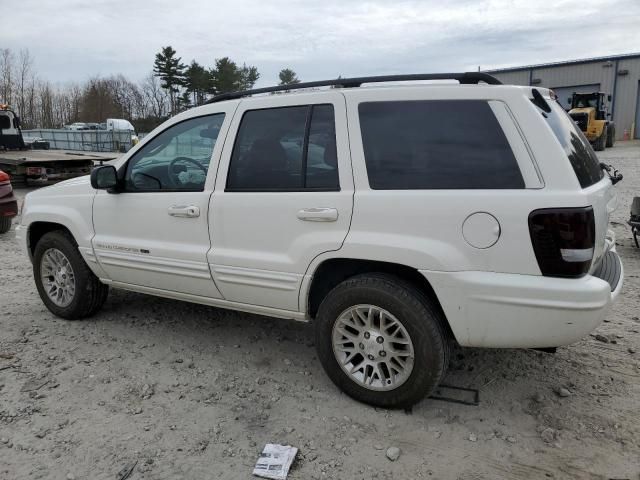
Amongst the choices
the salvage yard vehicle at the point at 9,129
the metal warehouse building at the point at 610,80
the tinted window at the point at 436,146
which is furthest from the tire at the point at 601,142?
the tinted window at the point at 436,146

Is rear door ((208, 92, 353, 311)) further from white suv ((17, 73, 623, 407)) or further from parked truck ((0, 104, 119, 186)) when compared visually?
parked truck ((0, 104, 119, 186))

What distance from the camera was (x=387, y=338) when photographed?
316 centimetres

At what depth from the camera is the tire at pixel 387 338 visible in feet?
9.91

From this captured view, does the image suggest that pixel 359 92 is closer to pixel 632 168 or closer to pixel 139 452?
pixel 139 452

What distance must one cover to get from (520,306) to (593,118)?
25113 millimetres

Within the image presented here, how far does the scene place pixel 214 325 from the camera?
468cm

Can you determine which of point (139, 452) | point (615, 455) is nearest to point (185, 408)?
point (139, 452)

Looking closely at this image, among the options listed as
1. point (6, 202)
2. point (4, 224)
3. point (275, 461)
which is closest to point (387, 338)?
point (275, 461)

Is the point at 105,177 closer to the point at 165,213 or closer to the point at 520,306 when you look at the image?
the point at 165,213

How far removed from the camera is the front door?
379 centimetres

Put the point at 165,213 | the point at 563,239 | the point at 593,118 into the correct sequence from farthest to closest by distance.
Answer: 1. the point at 593,118
2. the point at 165,213
3. the point at 563,239

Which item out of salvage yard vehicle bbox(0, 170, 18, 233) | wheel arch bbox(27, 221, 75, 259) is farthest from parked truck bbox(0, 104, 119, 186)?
wheel arch bbox(27, 221, 75, 259)

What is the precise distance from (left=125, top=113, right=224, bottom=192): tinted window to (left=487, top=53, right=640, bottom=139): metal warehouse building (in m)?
37.1

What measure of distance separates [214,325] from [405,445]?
2263mm
